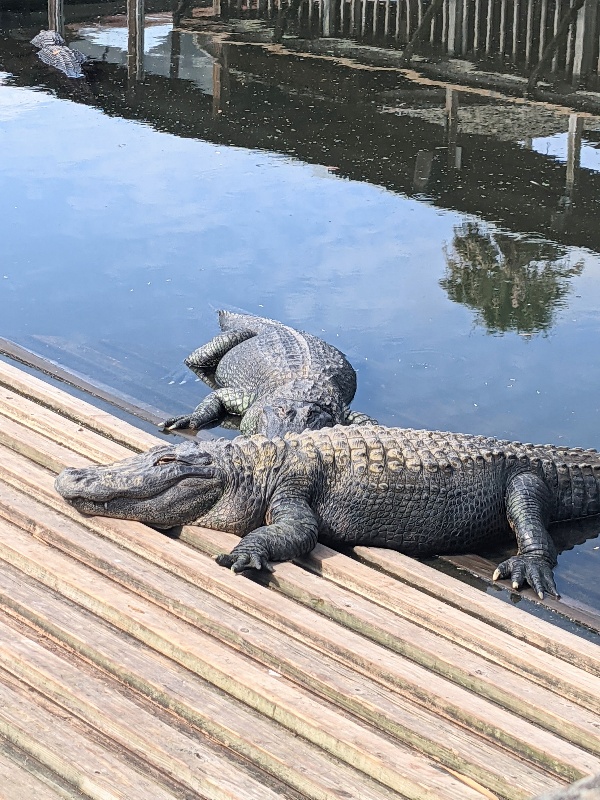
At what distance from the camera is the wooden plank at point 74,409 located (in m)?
5.59

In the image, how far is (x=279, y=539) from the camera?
15.3 feet

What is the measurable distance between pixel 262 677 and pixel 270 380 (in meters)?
2.94

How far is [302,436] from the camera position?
Answer: 17.4 feet

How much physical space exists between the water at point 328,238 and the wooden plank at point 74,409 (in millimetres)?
650

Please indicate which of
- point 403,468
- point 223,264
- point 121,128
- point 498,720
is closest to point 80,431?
point 403,468

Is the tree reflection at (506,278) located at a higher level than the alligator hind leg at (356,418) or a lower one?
higher

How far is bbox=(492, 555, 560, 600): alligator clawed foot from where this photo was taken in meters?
4.85

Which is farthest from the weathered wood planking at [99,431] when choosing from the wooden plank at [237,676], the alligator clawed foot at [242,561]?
the wooden plank at [237,676]

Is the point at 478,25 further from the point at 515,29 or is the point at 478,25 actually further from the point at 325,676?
the point at 325,676

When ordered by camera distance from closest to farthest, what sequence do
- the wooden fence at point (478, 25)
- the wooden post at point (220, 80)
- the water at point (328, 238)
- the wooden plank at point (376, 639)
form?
the wooden plank at point (376, 639) < the water at point (328, 238) < the wooden post at point (220, 80) < the wooden fence at point (478, 25)

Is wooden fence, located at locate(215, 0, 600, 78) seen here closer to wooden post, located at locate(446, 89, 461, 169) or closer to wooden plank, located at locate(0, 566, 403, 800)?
wooden post, located at locate(446, 89, 461, 169)

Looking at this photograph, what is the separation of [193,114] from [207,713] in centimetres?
1006

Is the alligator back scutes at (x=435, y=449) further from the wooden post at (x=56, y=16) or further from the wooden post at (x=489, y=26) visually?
the wooden post at (x=56, y=16)

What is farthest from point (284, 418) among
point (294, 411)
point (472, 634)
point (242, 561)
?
point (472, 634)
